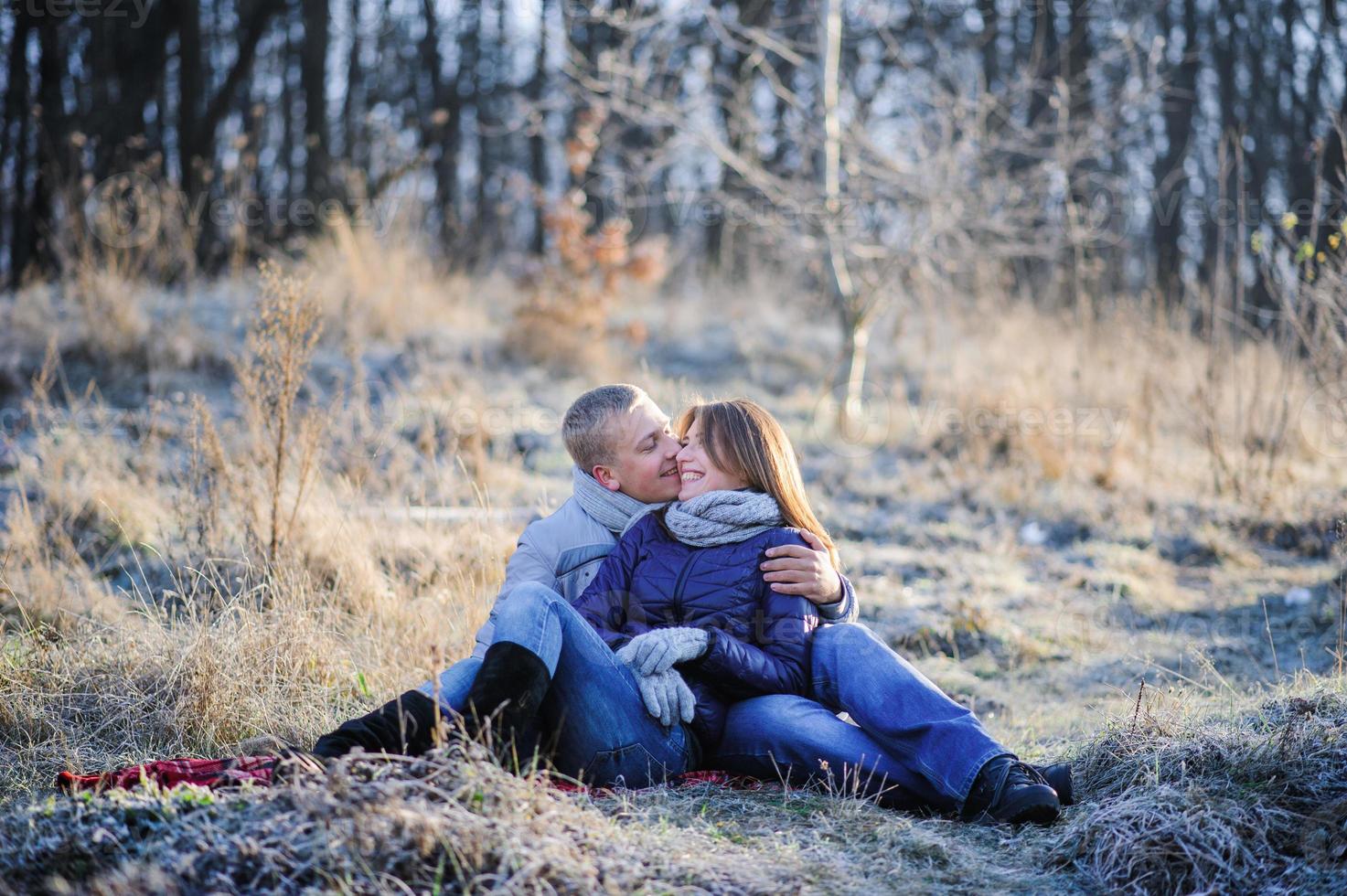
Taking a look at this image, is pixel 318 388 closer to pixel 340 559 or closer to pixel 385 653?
pixel 340 559

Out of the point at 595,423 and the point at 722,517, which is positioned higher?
the point at 595,423

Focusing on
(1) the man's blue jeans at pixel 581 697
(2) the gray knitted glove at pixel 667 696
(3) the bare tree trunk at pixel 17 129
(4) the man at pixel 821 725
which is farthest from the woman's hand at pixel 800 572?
(3) the bare tree trunk at pixel 17 129

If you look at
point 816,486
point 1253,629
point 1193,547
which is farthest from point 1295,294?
point 816,486

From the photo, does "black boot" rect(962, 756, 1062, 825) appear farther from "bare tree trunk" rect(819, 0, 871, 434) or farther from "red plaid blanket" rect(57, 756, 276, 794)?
"bare tree trunk" rect(819, 0, 871, 434)

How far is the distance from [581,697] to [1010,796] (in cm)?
105

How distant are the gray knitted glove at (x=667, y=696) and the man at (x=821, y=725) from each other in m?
0.01

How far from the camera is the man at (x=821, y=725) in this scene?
2465mm

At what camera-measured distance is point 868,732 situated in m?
2.84

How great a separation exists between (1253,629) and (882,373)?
5.45 meters

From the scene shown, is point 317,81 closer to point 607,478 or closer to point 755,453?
point 607,478

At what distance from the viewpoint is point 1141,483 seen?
7.19m

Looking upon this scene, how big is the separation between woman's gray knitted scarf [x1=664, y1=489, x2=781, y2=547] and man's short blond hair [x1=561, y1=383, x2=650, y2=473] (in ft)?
1.32

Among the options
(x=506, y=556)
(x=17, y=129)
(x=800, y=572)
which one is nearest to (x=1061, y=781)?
(x=800, y=572)

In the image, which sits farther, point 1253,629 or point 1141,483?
point 1141,483
